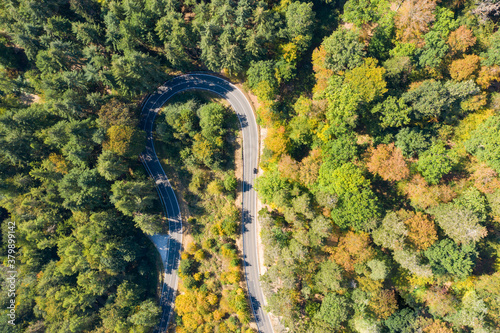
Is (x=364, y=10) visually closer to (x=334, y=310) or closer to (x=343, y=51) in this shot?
(x=343, y=51)

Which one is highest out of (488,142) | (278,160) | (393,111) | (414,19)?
(414,19)

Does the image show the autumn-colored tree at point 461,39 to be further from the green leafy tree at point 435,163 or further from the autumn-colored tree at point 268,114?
the autumn-colored tree at point 268,114

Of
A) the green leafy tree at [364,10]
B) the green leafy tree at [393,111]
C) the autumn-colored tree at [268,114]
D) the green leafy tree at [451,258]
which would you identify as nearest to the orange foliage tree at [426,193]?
the green leafy tree at [451,258]

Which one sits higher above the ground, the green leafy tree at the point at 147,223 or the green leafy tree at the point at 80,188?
the green leafy tree at the point at 80,188

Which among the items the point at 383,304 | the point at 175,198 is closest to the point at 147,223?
the point at 175,198

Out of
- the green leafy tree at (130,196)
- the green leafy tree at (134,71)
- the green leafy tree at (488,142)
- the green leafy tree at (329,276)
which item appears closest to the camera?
the green leafy tree at (488,142)

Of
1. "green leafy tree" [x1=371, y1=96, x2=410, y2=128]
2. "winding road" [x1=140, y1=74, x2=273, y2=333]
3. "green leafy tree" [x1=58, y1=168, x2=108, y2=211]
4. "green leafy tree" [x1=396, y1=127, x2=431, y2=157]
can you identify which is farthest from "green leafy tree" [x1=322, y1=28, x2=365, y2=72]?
"green leafy tree" [x1=58, y1=168, x2=108, y2=211]
